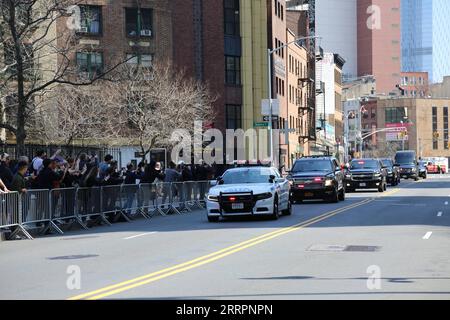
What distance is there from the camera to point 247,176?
1004 inches

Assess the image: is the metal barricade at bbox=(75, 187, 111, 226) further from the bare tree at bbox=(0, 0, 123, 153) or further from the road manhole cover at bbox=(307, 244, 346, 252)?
the road manhole cover at bbox=(307, 244, 346, 252)

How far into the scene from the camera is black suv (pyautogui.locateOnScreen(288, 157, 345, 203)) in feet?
112

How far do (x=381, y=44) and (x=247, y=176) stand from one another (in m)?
154

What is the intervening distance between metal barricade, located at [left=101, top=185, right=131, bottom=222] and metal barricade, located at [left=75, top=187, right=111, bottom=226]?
0.22m

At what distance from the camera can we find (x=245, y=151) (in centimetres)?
6344

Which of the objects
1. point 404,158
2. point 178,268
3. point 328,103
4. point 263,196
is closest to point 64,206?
point 263,196

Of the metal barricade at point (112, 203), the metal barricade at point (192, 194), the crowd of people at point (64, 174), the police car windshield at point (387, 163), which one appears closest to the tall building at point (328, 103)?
the police car windshield at point (387, 163)

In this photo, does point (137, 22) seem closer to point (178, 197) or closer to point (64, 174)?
point (178, 197)

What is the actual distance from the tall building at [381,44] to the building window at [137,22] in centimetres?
Result: 11651

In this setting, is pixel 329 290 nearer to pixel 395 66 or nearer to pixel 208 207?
pixel 208 207

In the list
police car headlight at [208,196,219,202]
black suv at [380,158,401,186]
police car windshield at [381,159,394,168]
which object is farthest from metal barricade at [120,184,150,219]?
police car windshield at [381,159,394,168]

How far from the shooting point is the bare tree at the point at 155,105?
158ft

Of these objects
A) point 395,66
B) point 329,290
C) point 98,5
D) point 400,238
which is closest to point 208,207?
point 400,238
